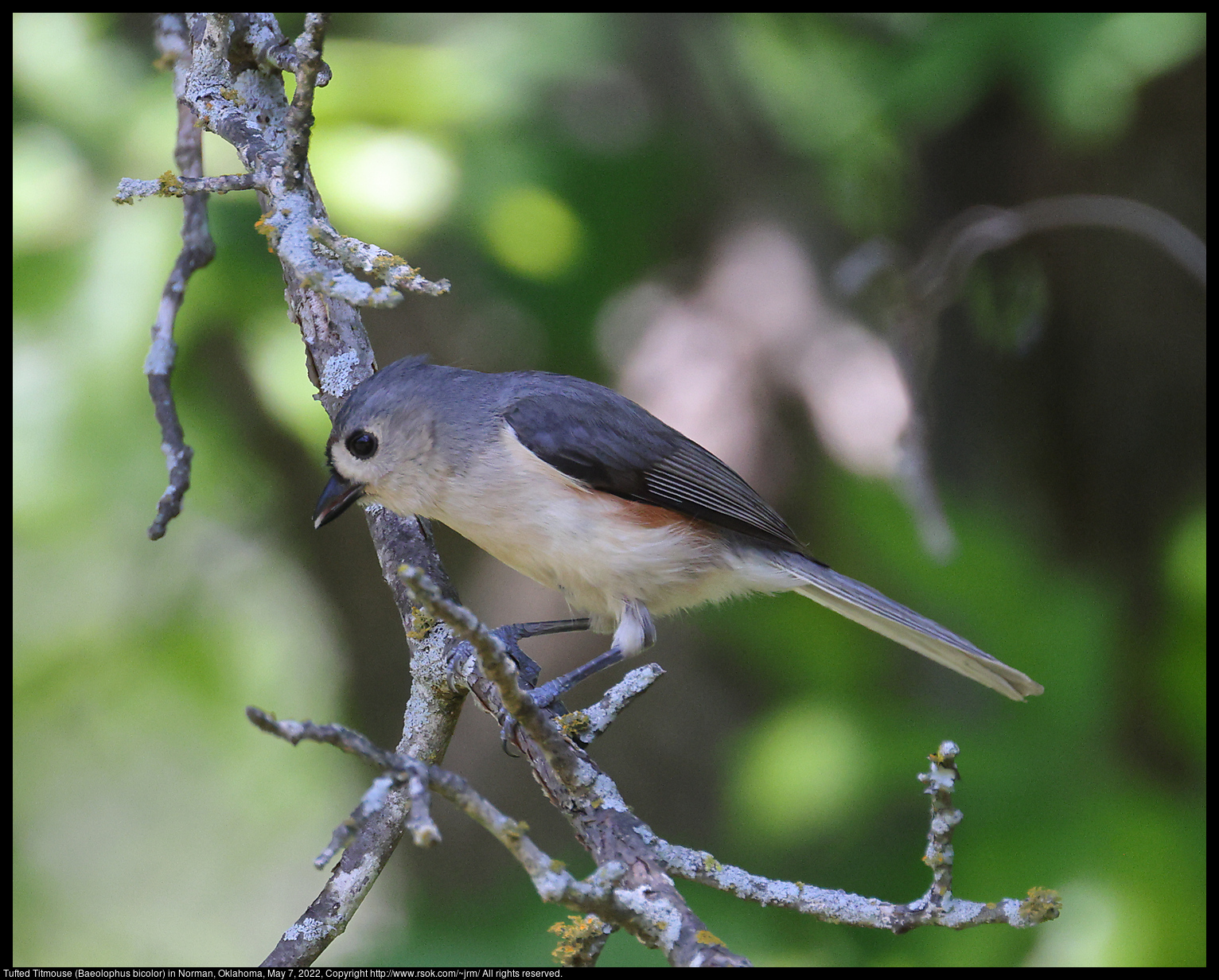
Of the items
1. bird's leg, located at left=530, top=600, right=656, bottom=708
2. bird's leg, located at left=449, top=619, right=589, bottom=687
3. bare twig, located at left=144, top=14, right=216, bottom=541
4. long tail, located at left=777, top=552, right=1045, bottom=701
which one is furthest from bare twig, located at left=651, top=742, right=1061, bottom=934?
bare twig, located at left=144, top=14, right=216, bottom=541

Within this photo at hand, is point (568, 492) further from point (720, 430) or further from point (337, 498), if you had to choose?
point (720, 430)

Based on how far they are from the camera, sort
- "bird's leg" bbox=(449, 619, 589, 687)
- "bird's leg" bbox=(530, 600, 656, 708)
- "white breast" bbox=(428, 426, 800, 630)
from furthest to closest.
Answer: "bird's leg" bbox=(530, 600, 656, 708)
"white breast" bbox=(428, 426, 800, 630)
"bird's leg" bbox=(449, 619, 589, 687)

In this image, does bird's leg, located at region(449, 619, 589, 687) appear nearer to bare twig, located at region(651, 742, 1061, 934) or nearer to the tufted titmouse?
the tufted titmouse

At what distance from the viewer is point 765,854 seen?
302 centimetres

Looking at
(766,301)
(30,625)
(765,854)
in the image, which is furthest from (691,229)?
(30,625)

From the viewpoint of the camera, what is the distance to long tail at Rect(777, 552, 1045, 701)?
8.31ft

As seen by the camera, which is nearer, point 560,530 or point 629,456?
point 560,530

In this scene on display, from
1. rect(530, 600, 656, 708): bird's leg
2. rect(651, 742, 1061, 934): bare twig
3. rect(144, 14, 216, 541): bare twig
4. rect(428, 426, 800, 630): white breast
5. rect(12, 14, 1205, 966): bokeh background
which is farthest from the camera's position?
rect(12, 14, 1205, 966): bokeh background

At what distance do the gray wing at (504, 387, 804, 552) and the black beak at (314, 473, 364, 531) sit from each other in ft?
1.36

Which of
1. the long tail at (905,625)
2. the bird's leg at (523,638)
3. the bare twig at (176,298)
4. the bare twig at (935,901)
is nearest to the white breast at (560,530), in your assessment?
the bird's leg at (523,638)

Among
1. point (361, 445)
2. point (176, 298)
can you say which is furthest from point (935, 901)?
point (176, 298)

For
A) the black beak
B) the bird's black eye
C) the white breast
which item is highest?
the white breast

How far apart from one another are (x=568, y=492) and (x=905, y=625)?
0.96m

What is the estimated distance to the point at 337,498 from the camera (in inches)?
97.6
